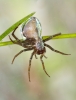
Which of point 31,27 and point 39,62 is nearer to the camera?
point 31,27

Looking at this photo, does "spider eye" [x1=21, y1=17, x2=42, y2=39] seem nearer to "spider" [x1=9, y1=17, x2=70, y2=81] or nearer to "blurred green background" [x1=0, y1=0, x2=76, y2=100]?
"spider" [x1=9, y1=17, x2=70, y2=81]

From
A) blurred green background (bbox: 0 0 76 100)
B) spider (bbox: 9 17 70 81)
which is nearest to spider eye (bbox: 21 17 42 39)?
spider (bbox: 9 17 70 81)

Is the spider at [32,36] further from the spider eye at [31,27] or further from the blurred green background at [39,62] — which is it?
the blurred green background at [39,62]

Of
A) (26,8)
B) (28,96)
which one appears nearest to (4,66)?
(28,96)

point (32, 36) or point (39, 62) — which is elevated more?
point (32, 36)

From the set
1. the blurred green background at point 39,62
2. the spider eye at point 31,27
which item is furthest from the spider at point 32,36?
the blurred green background at point 39,62

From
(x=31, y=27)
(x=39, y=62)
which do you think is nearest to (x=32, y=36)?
(x=31, y=27)

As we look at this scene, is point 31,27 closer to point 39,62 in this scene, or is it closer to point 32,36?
point 32,36

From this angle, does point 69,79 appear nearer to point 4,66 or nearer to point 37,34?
point 4,66
